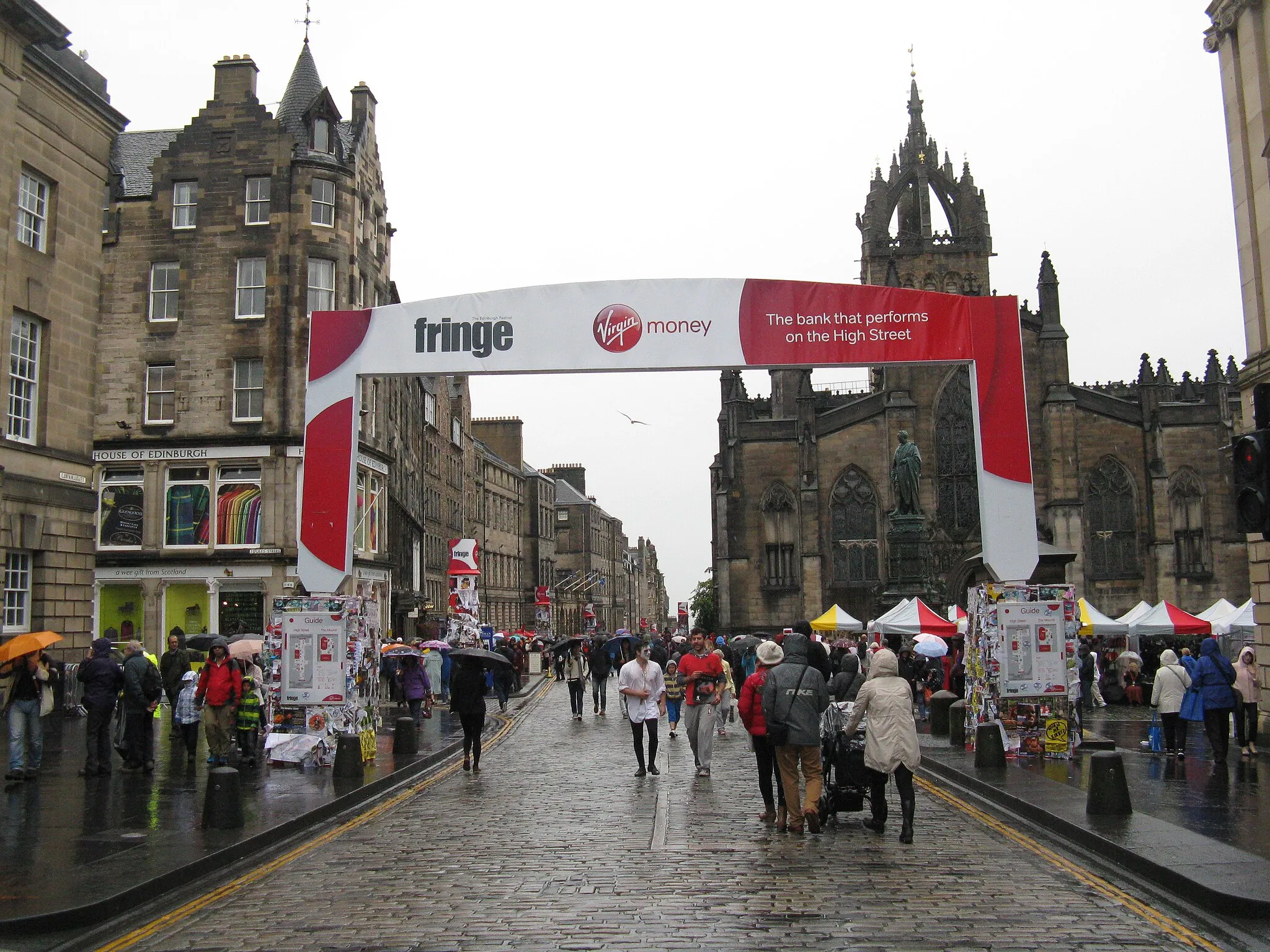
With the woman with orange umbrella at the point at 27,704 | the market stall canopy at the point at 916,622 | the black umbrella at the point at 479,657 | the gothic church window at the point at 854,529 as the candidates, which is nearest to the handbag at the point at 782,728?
the black umbrella at the point at 479,657

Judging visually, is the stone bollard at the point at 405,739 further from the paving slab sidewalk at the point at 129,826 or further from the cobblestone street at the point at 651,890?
the cobblestone street at the point at 651,890

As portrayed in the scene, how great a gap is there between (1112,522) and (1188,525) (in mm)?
3137

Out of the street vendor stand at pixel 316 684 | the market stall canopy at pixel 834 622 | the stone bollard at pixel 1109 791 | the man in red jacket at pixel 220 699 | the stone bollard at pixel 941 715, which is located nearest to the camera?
the stone bollard at pixel 1109 791

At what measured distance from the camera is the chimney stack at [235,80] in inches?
1325

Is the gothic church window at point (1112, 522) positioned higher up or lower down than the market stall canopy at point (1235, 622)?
higher up

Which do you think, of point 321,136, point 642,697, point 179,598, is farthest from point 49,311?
point 321,136

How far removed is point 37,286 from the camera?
1917 centimetres

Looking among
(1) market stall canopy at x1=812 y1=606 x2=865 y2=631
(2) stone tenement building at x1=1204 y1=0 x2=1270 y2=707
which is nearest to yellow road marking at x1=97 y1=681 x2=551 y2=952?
(2) stone tenement building at x1=1204 y1=0 x2=1270 y2=707

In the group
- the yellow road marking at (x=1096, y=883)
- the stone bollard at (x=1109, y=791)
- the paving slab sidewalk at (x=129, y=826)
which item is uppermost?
the stone bollard at (x=1109, y=791)

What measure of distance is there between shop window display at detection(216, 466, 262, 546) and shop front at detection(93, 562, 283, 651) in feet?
2.31

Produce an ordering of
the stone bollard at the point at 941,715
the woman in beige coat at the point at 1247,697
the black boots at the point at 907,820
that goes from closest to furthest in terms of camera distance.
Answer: the black boots at the point at 907,820
the woman in beige coat at the point at 1247,697
the stone bollard at the point at 941,715

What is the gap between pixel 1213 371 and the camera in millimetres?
54594

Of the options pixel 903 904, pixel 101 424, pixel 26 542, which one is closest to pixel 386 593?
pixel 101 424

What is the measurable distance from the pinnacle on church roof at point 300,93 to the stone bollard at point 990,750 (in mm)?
26513
